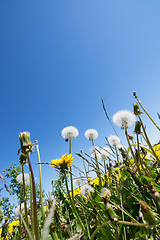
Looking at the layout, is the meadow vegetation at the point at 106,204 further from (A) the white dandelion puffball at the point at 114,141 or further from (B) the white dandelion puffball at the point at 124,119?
(A) the white dandelion puffball at the point at 114,141

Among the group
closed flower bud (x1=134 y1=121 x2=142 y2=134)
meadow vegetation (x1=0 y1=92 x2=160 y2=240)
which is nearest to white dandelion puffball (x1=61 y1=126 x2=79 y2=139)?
meadow vegetation (x1=0 y1=92 x2=160 y2=240)

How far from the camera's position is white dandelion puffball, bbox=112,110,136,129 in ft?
3.82

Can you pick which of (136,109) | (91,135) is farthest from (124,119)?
(91,135)

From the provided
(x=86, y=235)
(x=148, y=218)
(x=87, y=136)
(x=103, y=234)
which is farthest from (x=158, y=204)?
(x=87, y=136)

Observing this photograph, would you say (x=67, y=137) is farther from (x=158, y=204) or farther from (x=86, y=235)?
(x=158, y=204)

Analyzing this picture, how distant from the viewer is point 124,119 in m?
1.19

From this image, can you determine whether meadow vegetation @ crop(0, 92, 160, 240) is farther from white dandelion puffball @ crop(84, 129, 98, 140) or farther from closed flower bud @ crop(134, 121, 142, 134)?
white dandelion puffball @ crop(84, 129, 98, 140)

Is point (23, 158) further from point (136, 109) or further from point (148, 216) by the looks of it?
point (136, 109)

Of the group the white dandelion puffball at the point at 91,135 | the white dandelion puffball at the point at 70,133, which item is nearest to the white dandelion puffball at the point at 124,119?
the white dandelion puffball at the point at 70,133

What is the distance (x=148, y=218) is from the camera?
0.40 m

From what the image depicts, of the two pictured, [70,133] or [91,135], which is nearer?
[70,133]

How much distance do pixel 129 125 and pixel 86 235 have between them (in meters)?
0.72

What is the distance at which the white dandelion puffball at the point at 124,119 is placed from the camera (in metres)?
1.16

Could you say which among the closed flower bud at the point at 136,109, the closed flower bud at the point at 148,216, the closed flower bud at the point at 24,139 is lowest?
the closed flower bud at the point at 148,216
